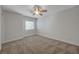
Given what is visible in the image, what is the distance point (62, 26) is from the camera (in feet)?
5.01

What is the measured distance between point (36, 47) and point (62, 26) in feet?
2.01

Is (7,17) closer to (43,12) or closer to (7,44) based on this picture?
(7,44)

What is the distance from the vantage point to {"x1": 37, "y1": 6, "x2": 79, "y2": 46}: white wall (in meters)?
1.45

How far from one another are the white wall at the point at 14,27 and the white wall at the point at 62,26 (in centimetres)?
22

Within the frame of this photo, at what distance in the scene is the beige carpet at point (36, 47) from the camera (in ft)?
4.92

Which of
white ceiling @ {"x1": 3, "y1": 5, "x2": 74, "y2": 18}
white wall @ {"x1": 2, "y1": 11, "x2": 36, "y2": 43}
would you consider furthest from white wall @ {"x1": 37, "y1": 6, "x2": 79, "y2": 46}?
white wall @ {"x1": 2, "y1": 11, "x2": 36, "y2": 43}

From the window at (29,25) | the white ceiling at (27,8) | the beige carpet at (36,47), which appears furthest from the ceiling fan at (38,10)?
the beige carpet at (36,47)

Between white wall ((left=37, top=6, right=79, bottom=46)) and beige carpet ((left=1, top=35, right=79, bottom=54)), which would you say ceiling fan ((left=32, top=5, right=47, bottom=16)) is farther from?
beige carpet ((left=1, top=35, right=79, bottom=54))

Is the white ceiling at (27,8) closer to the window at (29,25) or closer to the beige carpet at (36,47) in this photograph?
the window at (29,25)

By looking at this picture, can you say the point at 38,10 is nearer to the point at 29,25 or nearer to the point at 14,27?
the point at 29,25

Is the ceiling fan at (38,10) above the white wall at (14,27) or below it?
above

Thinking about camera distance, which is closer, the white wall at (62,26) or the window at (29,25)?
the white wall at (62,26)
